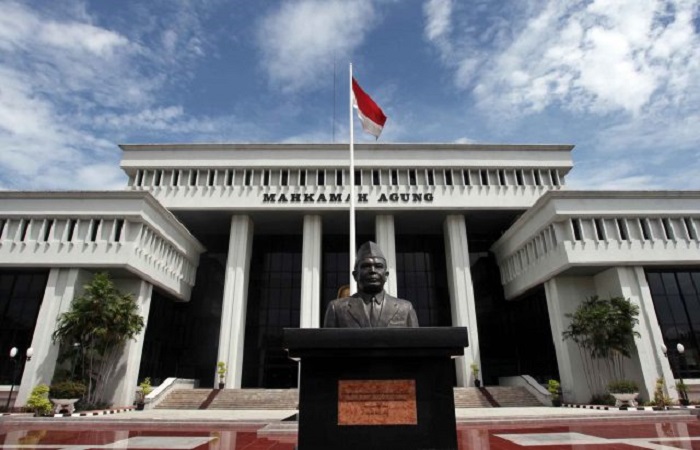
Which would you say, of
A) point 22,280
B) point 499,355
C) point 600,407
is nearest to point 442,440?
point 600,407

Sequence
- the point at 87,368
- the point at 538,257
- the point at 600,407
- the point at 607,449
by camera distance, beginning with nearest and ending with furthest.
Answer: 1. the point at 607,449
2. the point at 600,407
3. the point at 87,368
4. the point at 538,257

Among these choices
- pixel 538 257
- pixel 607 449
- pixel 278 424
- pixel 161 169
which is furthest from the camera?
pixel 161 169

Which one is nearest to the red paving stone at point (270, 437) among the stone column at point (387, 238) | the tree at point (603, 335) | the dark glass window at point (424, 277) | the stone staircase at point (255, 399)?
the tree at point (603, 335)

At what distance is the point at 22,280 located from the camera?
31.7 metres

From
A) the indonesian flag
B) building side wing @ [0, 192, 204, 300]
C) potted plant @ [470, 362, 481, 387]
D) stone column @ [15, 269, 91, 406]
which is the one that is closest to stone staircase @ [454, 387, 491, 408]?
potted plant @ [470, 362, 481, 387]

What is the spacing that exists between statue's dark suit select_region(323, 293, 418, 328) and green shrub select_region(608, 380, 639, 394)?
87.5ft

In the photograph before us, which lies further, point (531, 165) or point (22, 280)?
point (531, 165)

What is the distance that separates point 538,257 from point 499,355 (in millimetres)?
13100

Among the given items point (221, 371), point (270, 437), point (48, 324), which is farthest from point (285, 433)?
point (48, 324)

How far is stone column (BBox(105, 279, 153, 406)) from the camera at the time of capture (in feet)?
100

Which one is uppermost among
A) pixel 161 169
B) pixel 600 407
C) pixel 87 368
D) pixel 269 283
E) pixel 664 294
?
pixel 161 169

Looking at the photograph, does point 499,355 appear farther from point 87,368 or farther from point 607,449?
point 87,368

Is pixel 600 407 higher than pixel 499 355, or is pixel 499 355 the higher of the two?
pixel 499 355

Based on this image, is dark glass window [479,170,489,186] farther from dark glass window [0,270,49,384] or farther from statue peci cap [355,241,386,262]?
dark glass window [0,270,49,384]
